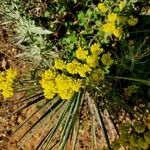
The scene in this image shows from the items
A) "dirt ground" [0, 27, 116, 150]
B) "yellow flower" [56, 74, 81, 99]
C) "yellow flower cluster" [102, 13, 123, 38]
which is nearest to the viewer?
"yellow flower" [56, 74, 81, 99]

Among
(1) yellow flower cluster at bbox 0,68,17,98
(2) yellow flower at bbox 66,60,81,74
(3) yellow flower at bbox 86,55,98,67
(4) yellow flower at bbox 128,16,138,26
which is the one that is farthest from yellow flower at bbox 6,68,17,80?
(4) yellow flower at bbox 128,16,138,26

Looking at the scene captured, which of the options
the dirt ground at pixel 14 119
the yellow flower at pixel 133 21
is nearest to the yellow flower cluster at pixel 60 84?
the yellow flower at pixel 133 21

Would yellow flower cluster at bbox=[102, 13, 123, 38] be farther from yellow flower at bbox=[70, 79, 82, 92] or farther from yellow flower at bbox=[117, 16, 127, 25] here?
yellow flower at bbox=[70, 79, 82, 92]

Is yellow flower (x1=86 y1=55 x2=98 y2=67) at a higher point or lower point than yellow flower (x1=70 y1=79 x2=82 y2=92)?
higher

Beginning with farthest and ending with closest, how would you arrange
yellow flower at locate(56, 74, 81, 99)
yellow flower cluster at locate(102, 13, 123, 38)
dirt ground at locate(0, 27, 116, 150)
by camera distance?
dirt ground at locate(0, 27, 116, 150) → yellow flower cluster at locate(102, 13, 123, 38) → yellow flower at locate(56, 74, 81, 99)

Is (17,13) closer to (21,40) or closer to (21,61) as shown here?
(21,40)

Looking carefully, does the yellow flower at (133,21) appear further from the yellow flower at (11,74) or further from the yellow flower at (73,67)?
the yellow flower at (11,74)

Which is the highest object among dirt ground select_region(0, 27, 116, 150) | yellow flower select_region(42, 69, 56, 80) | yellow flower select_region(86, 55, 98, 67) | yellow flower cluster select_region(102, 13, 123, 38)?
yellow flower cluster select_region(102, 13, 123, 38)

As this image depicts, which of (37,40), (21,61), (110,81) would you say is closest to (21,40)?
(37,40)
